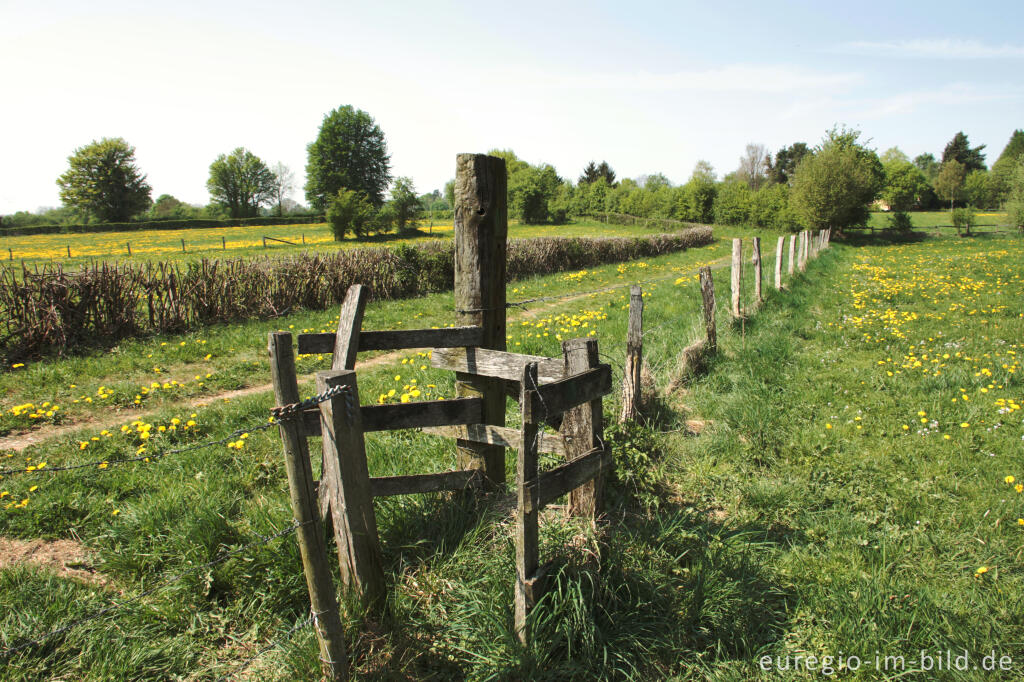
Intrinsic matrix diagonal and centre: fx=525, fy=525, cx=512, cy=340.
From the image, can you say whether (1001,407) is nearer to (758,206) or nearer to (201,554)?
(201,554)

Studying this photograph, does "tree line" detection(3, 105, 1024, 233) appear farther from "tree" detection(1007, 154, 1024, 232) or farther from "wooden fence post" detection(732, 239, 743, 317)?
"wooden fence post" detection(732, 239, 743, 317)

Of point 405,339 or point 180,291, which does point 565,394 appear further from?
point 180,291

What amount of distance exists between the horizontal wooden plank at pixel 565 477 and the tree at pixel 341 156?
7284 centimetres

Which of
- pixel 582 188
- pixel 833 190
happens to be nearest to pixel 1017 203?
pixel 833 190

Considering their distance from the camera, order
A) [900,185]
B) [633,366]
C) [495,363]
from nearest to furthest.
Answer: [495,363] < [633,366] < [900,185]

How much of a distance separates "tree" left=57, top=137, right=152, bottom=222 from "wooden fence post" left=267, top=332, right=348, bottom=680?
273 feet

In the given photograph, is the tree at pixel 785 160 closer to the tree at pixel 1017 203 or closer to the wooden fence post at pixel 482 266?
the tree at pixel 1017 203

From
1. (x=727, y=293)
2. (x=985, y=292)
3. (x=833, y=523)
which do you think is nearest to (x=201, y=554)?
(x=833, y=523)

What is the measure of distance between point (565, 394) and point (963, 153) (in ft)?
380

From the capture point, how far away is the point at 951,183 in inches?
2616

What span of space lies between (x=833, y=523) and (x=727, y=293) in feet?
32.5

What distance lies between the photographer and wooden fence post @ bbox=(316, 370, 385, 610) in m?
2.29

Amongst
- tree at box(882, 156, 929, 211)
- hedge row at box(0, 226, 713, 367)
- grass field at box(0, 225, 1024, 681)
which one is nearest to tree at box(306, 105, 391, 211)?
hedge row at box(0, 226, 713, 367)

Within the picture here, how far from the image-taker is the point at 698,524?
3.69 m
